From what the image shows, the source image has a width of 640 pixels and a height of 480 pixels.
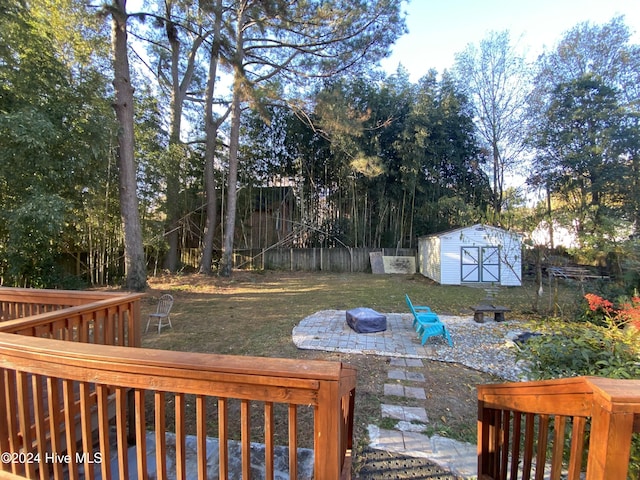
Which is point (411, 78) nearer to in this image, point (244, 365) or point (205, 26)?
point (205, 26)

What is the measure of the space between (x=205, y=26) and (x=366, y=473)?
1116 centimetres

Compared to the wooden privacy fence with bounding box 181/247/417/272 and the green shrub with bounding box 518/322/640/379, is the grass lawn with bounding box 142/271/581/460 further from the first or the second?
the wooden privacy fence with bounding box 181/247/417/272

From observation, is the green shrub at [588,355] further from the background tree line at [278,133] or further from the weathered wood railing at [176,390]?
the background tree line at [278,133]

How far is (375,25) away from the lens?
8336 mm

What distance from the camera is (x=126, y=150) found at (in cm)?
680

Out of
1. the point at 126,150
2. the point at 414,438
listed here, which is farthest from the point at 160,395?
the point at 126,150

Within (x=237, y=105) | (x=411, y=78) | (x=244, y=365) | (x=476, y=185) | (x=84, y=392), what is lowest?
(x=84, y=392)

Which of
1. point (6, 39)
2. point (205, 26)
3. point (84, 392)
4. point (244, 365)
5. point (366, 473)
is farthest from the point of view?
point (205, 26)

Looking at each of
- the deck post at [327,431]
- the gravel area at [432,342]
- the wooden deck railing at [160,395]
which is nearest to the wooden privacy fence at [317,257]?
the gravel area at [432,342]

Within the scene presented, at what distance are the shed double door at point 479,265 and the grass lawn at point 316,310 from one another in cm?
82

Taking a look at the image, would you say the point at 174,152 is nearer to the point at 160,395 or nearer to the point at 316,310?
the point at 316,310

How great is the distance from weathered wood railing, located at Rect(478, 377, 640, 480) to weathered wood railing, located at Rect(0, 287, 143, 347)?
2338 millimetres

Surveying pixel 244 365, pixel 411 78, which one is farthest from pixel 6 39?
pixel 411 78

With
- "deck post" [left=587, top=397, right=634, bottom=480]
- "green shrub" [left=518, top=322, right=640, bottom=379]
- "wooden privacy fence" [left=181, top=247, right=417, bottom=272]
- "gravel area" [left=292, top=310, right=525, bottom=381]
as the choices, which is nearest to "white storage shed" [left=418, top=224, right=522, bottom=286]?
"wooden privacy fence" [left=181, top=247, right=417, bottom=272]
